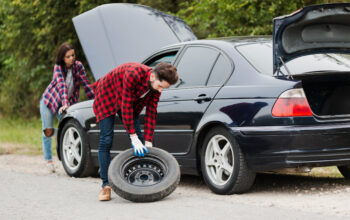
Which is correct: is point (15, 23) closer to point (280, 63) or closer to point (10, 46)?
point (10, 46)

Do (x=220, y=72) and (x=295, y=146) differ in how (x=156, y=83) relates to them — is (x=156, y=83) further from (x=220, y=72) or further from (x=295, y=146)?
(x=295, y=146)

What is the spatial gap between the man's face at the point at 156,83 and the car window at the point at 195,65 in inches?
39.2

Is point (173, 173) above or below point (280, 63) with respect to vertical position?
below

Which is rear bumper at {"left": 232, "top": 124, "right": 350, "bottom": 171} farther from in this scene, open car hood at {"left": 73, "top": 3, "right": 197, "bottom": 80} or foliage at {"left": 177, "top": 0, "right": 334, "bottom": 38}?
foliage at {"left": 177, "top": 0, "right": 334, "bottom": 38}

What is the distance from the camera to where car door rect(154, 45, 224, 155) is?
20.3 feet

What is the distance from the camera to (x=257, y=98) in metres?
5.57

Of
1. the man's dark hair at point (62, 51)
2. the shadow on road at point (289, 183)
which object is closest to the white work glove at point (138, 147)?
the shadow on road at point (289, 183)

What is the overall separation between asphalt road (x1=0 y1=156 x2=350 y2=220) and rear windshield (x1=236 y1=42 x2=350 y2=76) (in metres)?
1.18

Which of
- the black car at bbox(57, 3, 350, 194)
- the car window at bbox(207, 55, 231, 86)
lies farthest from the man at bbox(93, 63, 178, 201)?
the car window at bbox(207, 55, 231, 86)

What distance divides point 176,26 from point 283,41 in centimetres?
325

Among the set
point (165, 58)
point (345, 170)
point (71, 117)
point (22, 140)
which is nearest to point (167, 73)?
point (165, 58)

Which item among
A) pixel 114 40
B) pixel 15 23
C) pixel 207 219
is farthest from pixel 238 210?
pixel 15 23

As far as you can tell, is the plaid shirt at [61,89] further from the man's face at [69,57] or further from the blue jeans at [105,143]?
the blue jeans at [105,143]

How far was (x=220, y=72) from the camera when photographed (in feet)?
20.2
